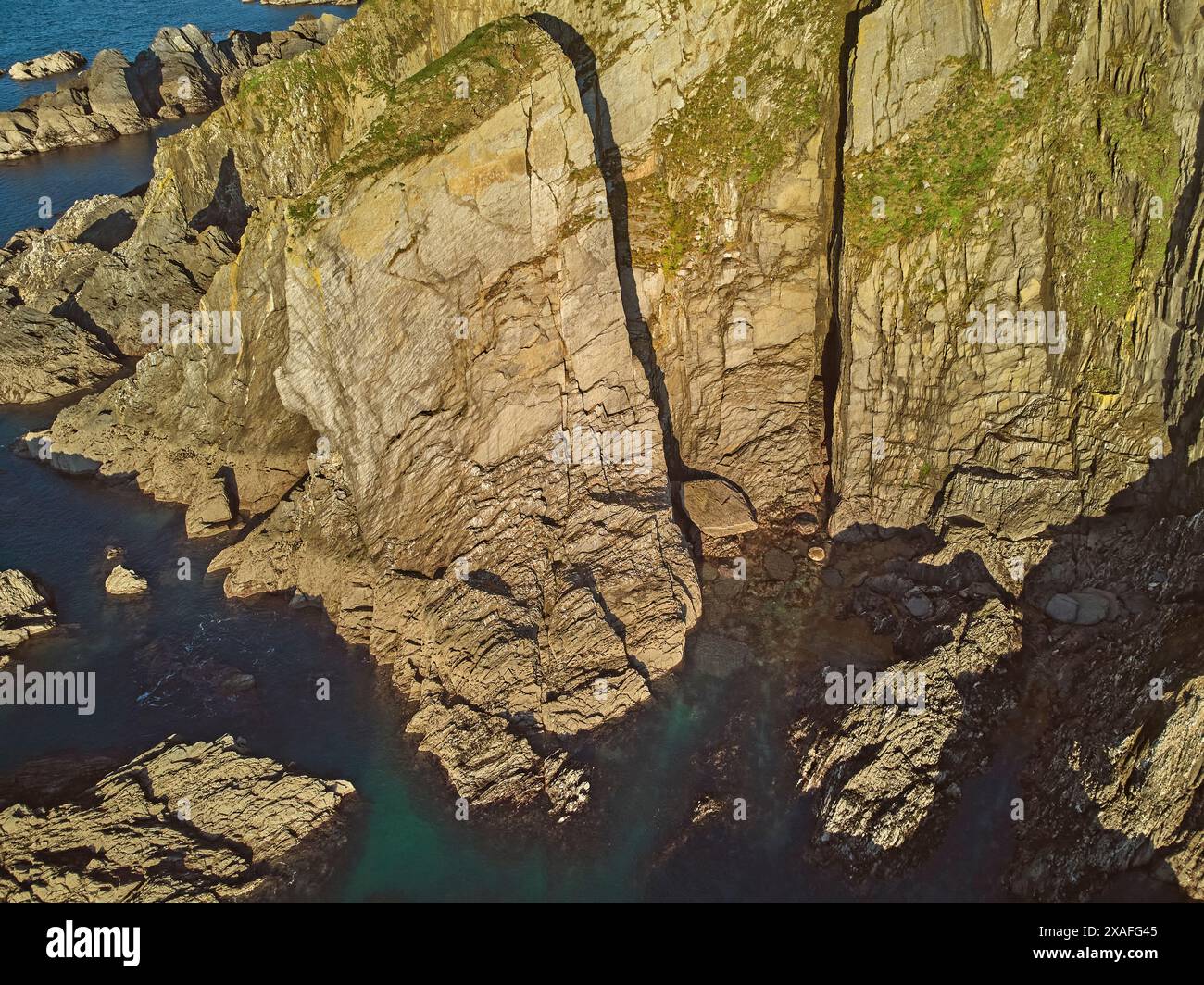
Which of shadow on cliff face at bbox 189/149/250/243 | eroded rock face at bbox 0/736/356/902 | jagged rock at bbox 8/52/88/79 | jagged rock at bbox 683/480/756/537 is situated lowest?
eroded rock face at bbox 0/736/356/902

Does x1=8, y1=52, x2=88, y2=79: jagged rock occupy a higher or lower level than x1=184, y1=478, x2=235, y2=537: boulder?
higher

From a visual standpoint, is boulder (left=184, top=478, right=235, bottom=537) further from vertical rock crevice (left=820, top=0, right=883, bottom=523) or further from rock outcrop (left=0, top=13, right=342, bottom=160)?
rock outcrop (left=0, top=13, right=342, bottom=160)

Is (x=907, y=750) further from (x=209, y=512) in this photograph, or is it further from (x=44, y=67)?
(x=44, y=67)

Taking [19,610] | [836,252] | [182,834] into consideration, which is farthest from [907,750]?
[19,610]

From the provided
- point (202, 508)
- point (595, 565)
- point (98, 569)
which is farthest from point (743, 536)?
point (98, 569)

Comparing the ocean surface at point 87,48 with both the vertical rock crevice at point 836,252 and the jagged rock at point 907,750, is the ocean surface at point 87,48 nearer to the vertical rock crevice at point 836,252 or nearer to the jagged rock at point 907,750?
the vertical rock crevice at point 836,252

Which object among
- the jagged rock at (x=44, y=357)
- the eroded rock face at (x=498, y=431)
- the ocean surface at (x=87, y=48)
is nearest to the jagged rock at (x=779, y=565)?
the eroded rock face at (x=498, y=431)

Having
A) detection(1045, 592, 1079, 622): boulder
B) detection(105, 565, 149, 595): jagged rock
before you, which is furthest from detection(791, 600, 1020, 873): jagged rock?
detection(105, 565, 149, 595): jagged rock
